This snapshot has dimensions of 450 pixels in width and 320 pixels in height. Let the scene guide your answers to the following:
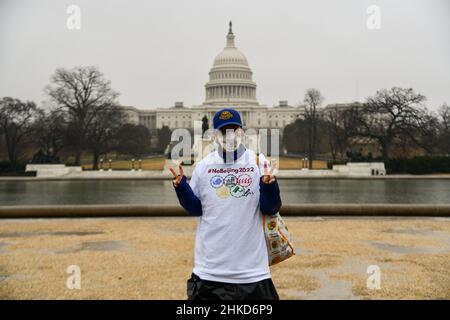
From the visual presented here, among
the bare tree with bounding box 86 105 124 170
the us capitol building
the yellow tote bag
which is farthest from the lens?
the us capitol building

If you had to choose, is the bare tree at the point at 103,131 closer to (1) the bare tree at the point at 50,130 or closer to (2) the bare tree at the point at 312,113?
(1) the bare tree at the point at 50,130

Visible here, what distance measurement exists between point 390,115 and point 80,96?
24.1 m

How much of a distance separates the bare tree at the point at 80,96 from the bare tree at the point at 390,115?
20.6m

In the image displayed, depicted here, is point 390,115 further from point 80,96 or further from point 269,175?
point 269,175

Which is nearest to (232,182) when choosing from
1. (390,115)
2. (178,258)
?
(178,258)

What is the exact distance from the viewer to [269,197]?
3.19m

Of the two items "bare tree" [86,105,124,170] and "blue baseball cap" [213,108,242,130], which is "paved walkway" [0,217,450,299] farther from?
"bare tree" [86,105,124,170]

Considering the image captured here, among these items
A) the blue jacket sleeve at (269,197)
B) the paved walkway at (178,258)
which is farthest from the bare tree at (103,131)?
the blue jacket sleeve at (269,197)

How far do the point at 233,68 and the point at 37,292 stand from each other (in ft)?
342

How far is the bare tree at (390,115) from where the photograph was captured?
135 feet

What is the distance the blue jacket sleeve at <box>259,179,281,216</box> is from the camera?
3160mm

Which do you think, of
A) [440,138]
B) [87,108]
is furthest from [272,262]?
[440,138]

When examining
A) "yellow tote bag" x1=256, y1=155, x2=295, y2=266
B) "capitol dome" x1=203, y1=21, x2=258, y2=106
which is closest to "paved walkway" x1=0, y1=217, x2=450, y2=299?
"yellow tote bag" x1=256, y1=155, x2=295, y2=266

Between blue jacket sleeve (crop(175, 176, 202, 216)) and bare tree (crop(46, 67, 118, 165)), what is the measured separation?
40473 millimetres
